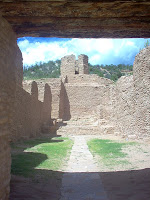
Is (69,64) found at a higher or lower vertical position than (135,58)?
higher

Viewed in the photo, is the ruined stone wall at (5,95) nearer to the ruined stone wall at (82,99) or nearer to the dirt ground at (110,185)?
the dirt ground at (110,185)

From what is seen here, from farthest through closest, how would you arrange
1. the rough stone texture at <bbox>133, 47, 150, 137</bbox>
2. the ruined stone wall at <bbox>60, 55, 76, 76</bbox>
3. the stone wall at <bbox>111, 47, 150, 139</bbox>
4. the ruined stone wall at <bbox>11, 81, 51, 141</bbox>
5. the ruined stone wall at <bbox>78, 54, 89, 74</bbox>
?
the ruined stone wall at <bbox>78, 54, 89, 74</bbox> < the ruined stone wall at <bbox>60, 55, 76, 76</bbox> < the stone wall at <bbox>111, 47, 150, 139</bbox> < the rough stone texture at <bbox>133, 47, 150, 137</bbox> < the ruined stone wall at <bbox>11, 81, 51, 141</bbox>

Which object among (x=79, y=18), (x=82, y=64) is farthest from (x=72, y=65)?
(x=79, y=18)

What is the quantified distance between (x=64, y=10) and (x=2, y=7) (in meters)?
0.99

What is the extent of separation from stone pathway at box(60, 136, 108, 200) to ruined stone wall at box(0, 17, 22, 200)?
1.20 m

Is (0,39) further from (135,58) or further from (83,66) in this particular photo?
(83,66)

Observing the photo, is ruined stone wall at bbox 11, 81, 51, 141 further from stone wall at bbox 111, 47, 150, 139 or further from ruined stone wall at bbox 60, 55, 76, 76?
ruined stone wall at bbox 60, 55, 76, 76

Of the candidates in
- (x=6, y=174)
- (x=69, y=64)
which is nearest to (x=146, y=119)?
(x=6, y=174)

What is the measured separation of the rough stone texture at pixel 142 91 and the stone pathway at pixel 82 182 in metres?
6.73

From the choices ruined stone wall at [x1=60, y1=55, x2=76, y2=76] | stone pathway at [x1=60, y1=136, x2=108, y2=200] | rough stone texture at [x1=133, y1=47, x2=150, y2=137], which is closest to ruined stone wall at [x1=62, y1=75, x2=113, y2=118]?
ruined stone wall at [x1=60, y1=55, x2=76, y2=76]

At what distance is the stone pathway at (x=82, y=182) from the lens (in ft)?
13.6

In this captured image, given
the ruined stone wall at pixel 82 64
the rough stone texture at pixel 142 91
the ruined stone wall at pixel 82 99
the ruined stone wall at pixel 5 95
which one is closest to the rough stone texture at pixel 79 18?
the ruined stone wall at pixel 5 95

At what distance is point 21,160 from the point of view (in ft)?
23.6

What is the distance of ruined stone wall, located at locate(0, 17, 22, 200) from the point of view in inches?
138
